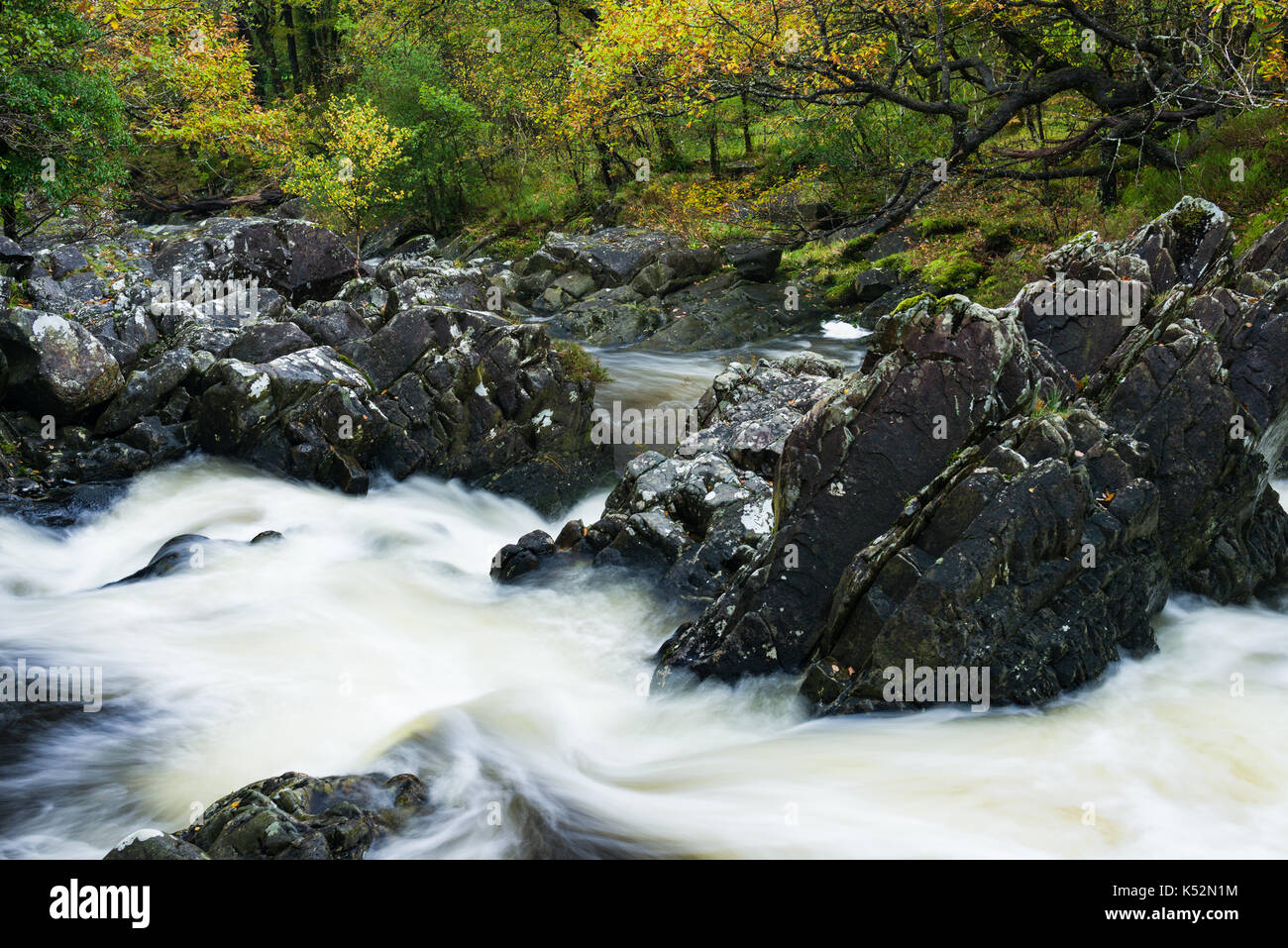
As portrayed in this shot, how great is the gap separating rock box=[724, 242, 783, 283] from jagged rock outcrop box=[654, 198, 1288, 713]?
19025 millimetres

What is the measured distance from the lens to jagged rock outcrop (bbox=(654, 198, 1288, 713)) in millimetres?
8844

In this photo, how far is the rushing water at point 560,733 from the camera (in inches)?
305

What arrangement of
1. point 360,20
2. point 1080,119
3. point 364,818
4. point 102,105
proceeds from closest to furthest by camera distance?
point 364,818, point 102,105, point 1080,119, point 360,20

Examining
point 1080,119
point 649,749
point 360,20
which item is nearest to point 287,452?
point 649,749

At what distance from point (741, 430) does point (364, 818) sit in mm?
8558

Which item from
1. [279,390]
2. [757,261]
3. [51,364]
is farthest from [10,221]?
[757,261]

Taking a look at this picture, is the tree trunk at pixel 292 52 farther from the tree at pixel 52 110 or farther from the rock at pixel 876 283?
the rock at pixel 876 283

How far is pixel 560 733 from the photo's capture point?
384 inches

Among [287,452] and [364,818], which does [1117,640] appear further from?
[287,452]

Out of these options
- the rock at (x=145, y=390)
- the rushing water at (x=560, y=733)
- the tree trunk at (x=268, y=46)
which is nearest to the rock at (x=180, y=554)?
the rushing water at (x=560, y=733)

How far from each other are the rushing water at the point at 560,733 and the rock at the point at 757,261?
19223 mm

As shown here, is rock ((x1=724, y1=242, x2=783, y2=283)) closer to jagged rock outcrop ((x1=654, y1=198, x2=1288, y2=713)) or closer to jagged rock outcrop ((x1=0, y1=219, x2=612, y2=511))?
jagged rock outcrop ((x1=0, y1=219, x2=612, y2=511))

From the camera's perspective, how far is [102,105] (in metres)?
17.4

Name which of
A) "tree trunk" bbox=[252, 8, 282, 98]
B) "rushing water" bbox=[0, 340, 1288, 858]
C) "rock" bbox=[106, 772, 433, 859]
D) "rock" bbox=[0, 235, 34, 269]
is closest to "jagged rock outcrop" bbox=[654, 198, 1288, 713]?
"rushing water" bbox=[0, 340, 1288, 858]
